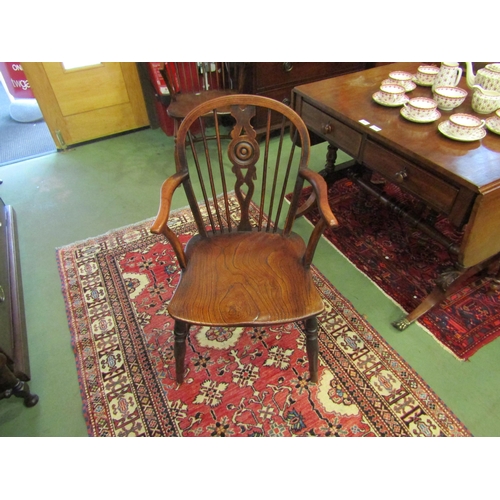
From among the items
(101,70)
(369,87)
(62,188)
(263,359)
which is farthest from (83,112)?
(263,359)

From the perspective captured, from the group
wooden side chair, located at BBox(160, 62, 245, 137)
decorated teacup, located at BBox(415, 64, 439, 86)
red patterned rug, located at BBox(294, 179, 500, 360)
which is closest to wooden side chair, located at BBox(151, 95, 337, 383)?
red patterned rug, located at BBox(294, 179, 500, 360)

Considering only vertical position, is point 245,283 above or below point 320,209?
below

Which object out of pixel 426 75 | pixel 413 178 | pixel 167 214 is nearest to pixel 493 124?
pixel 413 178

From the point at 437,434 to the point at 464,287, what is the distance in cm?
75

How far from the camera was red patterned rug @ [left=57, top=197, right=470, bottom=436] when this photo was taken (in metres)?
1.30

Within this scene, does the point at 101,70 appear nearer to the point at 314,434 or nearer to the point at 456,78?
the point at 456,78

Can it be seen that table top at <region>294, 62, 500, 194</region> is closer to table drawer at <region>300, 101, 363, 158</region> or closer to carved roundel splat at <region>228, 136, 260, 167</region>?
table drawer at <region>300, 101, 363, 158</region>

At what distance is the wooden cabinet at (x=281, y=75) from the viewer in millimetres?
2428

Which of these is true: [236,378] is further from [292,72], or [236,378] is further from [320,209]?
[292,72]

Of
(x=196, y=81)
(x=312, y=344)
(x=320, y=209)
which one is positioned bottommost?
(x=312, y=344)

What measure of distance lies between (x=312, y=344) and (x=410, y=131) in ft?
2.87

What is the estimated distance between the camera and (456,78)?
1512 mm

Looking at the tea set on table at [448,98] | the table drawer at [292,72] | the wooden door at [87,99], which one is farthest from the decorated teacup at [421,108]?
the wooden door at [87,99]

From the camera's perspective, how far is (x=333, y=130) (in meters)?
1.58
